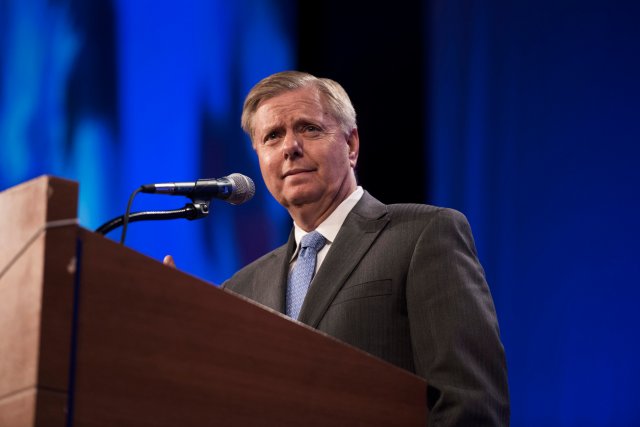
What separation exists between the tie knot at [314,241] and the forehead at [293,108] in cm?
38

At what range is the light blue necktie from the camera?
2.33m

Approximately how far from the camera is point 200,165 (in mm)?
3746

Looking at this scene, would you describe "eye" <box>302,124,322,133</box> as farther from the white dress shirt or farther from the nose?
the white dress shirt

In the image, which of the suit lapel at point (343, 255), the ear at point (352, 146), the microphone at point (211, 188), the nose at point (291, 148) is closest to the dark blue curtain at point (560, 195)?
the ear at point (352, 146)

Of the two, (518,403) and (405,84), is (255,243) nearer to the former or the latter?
(405,84)

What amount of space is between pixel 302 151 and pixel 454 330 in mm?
919

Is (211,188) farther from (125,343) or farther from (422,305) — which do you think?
(125,343)

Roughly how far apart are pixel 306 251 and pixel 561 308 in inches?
59.9

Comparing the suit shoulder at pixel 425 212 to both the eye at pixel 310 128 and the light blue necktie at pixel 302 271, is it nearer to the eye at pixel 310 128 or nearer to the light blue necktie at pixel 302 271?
the light blue necktie at pixel 302 271

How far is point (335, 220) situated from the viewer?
8.03 ft

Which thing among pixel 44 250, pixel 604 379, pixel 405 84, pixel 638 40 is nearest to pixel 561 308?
pixel 604 379

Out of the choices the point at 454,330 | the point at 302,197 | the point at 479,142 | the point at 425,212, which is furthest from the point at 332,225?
the point at 479,142

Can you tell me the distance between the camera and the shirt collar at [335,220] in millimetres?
2416

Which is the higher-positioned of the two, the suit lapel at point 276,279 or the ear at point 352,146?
the ear at point 352,146
